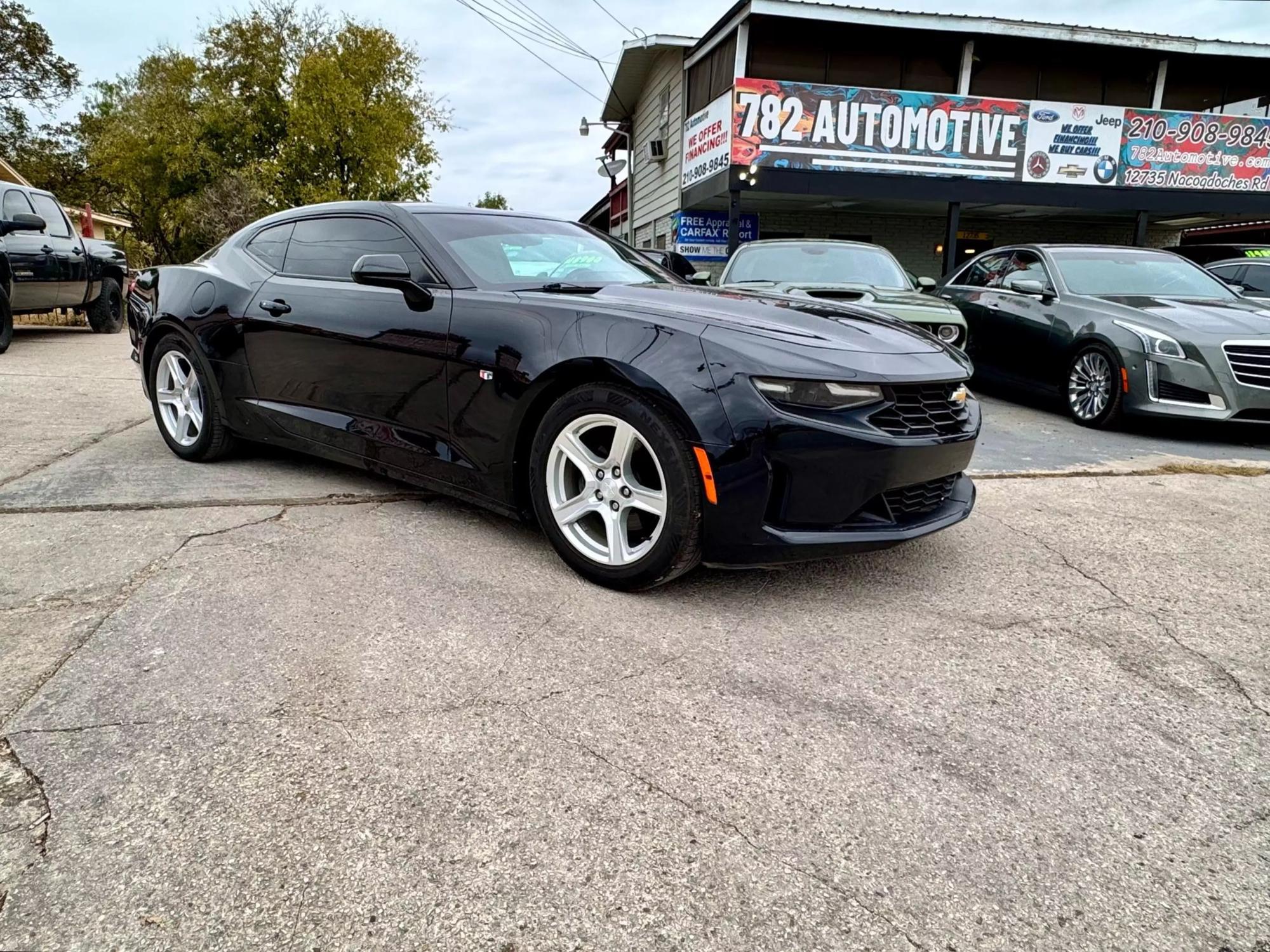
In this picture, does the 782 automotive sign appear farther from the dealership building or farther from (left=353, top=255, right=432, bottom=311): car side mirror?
(left=353, top=255, right=432, bottom=311): car side mirror

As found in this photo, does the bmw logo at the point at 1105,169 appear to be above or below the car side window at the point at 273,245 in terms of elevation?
above

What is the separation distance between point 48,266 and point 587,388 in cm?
1003

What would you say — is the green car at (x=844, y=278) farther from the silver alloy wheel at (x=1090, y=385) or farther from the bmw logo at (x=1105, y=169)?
the bmw logo at (x=1105, y=169)

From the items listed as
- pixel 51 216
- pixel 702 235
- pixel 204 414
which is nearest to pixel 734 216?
pixel 702 235

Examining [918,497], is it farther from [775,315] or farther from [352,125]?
[352,125]

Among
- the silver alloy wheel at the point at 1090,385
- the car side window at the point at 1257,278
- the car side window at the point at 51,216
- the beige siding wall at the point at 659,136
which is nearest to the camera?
the silver alloy wheel at the point at 1090,385

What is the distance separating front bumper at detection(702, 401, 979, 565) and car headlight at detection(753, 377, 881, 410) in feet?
0.21

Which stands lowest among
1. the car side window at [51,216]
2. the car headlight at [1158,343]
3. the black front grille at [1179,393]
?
the black front grille at [1179,393]

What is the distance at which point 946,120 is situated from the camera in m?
13.5

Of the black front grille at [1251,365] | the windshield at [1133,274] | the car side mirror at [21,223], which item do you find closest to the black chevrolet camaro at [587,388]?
the black front grille at [1251,365]

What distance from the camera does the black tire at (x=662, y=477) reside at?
2.56 metres

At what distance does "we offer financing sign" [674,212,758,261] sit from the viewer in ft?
52.6

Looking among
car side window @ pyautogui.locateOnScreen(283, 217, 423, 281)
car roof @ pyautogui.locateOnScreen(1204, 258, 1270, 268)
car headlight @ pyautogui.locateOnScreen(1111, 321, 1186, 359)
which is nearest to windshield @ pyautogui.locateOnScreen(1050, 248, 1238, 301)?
car headlight @ pyautogui.locateOnScreen(1111, 321, 1186, 359)

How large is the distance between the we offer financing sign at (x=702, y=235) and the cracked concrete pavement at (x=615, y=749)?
44.8 feet
